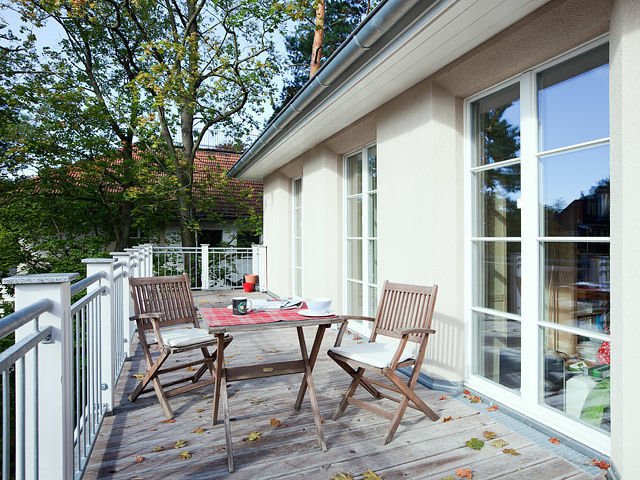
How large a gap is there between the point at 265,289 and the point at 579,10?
28.9ft

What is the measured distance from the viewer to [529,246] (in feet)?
9.32

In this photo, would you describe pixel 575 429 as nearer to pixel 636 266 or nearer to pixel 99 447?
pixel 636 266

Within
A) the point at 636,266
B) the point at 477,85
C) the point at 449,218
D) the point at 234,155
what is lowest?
the point at 636,266

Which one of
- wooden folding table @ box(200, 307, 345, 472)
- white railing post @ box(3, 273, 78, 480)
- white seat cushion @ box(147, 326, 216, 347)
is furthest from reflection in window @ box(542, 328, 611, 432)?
white railing post @ box(3, 273, 78, 480)

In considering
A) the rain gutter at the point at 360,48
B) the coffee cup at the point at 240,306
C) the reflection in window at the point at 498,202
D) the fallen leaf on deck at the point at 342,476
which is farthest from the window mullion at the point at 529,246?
the coffee cup at the point at 240,306

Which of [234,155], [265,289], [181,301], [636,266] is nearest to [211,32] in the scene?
[234,155]

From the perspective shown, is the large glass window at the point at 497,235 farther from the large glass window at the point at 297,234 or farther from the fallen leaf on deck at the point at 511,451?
the large glass window at the point at 297,234

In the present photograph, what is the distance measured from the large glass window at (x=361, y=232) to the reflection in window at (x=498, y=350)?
1.78 m

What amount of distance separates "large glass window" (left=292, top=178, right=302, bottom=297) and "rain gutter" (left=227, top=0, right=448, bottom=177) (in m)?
3.26

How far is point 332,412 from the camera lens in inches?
123

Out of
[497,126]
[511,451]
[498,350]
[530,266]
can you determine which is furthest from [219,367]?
[497,126]

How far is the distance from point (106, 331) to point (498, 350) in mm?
2984

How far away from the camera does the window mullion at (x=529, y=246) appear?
2797 millimetres

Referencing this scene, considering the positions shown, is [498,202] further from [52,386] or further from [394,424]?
[52,386]
